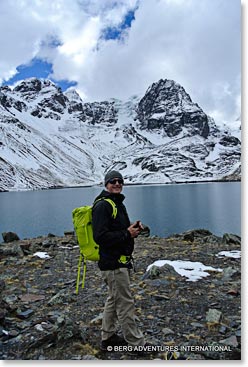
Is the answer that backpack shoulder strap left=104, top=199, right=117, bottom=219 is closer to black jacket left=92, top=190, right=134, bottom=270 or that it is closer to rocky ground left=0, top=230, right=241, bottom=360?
black jacket left=92, top=190, right=134, bottom=270

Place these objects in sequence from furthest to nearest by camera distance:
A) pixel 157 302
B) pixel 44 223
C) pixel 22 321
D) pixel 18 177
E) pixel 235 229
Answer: pixel 18 177, pixel 44 223, pixel 235 229, pixel 157 302, pixel 22 321

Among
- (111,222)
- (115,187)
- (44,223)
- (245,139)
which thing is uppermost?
(245,139)

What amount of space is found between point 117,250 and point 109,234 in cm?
30

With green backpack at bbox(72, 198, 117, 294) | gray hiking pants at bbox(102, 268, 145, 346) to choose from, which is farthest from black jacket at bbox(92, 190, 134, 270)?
green backpack at bbox(72, 198, 117, 294)

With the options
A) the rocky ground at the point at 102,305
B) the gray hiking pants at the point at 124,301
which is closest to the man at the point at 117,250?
the gray hiking pants at the point at 124,301

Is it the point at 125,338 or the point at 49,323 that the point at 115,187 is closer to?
the point at 125,338

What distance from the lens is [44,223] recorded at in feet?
126

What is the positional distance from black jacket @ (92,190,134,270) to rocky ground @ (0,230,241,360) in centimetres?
134

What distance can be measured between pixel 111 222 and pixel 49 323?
8.22ft

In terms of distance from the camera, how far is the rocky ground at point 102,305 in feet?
15.5

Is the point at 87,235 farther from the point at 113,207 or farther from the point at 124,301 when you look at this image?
the point at 124,301

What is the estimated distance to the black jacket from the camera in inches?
173

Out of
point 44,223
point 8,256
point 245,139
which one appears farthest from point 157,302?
point 44,223

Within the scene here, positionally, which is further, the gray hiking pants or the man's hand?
the gray hiking pants
